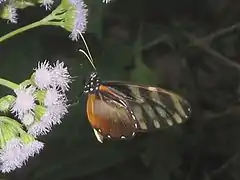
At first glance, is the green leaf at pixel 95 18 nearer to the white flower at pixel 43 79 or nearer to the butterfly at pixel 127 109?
the butterfly at pixel 127 109

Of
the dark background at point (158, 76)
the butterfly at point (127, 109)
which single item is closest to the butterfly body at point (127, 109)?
the butterfly at point (127, 109)

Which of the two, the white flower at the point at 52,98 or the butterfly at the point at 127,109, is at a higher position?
the white flower at the point at 52,98

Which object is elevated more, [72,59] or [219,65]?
[72,59]

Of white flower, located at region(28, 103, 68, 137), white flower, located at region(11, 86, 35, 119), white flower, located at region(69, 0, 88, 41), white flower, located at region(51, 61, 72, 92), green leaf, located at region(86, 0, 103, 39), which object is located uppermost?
white flower, located at region(69, 0, 88, 41)

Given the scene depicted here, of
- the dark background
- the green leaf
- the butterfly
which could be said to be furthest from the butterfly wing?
the green leaf

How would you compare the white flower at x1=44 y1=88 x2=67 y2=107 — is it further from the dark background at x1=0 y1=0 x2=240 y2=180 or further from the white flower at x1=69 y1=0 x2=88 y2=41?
the dark background at x1=0 y1=0 x2=240 y2=180

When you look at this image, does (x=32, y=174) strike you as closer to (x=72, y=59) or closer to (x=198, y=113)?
(x=72, y=59)

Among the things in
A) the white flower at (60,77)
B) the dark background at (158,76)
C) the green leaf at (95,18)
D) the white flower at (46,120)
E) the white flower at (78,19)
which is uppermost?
the white flower at (78,19)

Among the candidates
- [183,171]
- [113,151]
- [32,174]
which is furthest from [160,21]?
[32,174]
